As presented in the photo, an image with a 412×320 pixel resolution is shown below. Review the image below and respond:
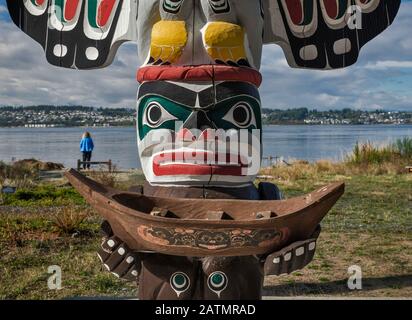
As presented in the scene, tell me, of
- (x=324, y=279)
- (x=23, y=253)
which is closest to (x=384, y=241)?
(x=324, y=279)

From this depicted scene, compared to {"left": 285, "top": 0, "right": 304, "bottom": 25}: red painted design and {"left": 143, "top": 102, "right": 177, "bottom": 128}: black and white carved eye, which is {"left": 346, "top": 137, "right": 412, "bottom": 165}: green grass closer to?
{"left": 285, "top": 0, "right": 304, "bottom": 25}: red painted design

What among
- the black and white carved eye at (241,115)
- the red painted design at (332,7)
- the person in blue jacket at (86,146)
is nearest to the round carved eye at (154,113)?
the black and white carved eye at (241,115)

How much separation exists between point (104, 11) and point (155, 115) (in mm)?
1044

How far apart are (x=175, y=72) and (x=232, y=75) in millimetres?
316

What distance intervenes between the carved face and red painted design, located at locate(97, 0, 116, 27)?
846 millimetres

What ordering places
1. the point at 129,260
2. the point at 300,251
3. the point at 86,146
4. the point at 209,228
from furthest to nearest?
the point at 86,146 < the point at 129,260 < the point at 300,251 < the point at 209,228

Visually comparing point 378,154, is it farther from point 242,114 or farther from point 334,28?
point 242,114

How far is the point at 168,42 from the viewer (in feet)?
9.61

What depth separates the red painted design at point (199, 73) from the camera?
9.47 ft

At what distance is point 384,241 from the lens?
6.68 m

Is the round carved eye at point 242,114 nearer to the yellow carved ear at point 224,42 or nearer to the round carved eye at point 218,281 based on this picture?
the yellow carved ear at point 224,42

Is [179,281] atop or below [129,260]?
below

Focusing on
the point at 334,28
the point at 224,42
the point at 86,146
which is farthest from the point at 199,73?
the point at 86,146
